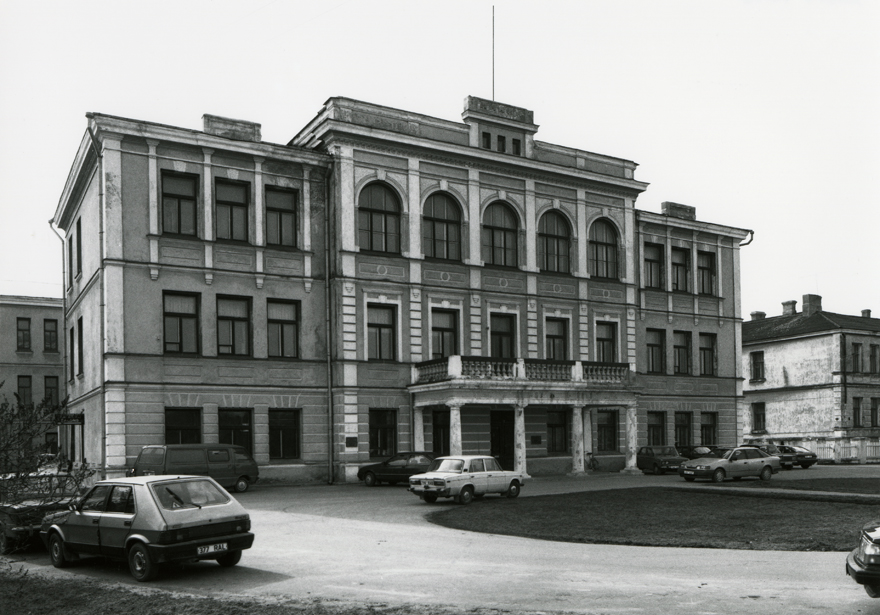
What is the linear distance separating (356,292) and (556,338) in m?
10.5

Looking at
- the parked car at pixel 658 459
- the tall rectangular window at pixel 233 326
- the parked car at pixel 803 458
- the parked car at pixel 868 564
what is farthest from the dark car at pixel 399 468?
the parked car at pixel 868 564

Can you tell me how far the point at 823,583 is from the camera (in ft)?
40.6

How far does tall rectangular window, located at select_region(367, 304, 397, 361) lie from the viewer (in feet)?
120

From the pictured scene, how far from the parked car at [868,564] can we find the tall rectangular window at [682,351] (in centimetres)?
3668

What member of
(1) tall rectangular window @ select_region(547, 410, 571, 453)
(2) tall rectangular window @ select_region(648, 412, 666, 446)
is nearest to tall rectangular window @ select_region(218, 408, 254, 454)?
(1) tall rectangular window @ select_region(547, 410, 571, 453)

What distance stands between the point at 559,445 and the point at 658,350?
8.68 metres

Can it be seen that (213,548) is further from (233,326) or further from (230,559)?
(233,326)

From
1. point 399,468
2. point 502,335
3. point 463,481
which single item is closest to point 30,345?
point 502,335

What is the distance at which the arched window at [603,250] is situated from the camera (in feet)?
141

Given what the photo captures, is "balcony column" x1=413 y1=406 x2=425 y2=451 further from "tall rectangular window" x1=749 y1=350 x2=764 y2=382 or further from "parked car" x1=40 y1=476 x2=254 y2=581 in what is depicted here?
"tall rectangular window" x1=749 y1=350 x2=764 y2=382

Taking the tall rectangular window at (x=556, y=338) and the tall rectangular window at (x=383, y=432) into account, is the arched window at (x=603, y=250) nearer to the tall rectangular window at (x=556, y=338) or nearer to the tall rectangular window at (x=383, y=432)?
the tall rectangular window at (x=556, y=338)

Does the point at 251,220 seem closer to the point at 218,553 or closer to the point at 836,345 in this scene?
the point at 218,553

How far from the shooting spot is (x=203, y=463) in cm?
2931

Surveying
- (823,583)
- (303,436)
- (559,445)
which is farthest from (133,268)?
(823,583)
